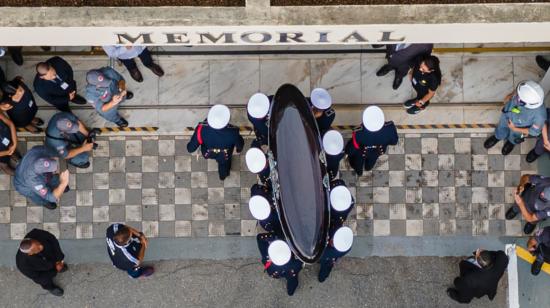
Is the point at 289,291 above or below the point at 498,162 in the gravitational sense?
below

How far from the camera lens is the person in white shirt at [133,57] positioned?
815 cm

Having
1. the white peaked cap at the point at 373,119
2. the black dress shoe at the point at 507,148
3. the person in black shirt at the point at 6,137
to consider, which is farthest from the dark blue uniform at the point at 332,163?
the person in black shirt at the point at 6,137

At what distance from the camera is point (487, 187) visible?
30.1ft

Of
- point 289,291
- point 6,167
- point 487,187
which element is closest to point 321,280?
point 289,291

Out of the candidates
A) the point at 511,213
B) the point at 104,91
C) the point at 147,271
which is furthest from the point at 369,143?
the point at 147,271

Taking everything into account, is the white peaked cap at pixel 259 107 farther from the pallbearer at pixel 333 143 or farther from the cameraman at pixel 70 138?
the cameraman at pixel 70 138

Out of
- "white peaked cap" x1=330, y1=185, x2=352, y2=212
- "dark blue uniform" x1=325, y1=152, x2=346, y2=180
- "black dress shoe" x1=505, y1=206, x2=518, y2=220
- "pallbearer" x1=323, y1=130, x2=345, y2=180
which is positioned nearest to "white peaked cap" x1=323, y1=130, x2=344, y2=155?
"pallbearer" x1=323, y1=130, x2=345, y2=180

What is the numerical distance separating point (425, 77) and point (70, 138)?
5741 mm

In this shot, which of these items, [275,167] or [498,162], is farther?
[498,162]

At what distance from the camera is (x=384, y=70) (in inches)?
359

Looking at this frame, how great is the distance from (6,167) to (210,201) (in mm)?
3422

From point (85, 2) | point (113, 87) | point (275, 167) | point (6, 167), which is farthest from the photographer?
point (6, 167)

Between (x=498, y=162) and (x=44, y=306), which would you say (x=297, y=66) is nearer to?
(x=498, y=162)

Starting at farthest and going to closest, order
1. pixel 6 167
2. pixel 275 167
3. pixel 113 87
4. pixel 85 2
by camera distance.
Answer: pixel 6 167, pixel 113 87, pixel 275 167, pixel 85 2
